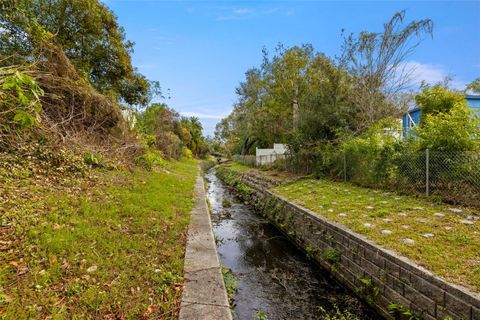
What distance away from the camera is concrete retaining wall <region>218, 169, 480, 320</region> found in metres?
Result: 2.75

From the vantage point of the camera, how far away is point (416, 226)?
4539mm

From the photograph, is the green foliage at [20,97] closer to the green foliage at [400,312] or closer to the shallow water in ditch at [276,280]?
the shallow water in ditch at [276,280]

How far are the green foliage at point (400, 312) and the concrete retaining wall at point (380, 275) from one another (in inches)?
0.6

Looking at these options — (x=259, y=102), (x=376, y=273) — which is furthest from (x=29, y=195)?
(x=259, y=102)

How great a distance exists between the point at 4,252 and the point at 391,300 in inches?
188

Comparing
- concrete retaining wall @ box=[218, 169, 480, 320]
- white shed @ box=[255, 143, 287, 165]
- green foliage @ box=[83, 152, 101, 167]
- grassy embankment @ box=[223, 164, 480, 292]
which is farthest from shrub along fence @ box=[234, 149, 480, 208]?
green foliage @ box=[83, 152, 101, 167]

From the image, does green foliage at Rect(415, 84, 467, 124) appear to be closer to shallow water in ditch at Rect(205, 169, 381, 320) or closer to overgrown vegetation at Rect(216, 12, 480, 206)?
overgrown vegetation at Rect(216, 12, 480, 206)

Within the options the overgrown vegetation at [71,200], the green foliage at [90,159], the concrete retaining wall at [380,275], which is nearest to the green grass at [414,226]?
the concrete retaining wall at [380,275]

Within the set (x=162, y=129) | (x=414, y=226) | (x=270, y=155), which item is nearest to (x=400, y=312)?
(x=414, y=226)

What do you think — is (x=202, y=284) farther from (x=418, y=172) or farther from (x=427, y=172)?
(x=418, y=172)

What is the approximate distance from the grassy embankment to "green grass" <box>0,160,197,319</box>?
322 centimetres

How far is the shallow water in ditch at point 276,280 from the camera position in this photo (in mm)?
3883

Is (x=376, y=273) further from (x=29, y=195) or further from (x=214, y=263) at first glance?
(x=29, y=195)

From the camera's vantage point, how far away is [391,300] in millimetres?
3508
